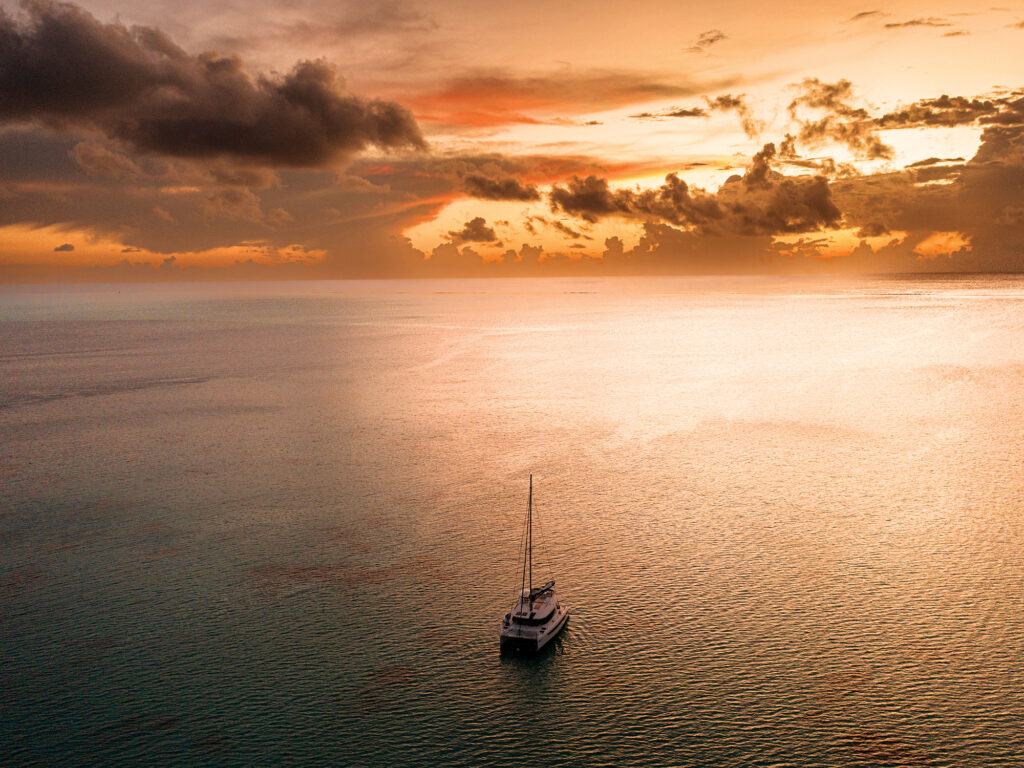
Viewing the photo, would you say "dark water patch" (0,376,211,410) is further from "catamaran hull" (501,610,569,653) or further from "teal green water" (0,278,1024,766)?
"catamaran hull" (501,610,569,653)

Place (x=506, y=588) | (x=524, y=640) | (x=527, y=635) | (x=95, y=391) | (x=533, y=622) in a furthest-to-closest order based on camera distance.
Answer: (x=95, y=391), (x=506, y=588), (x=533, y=622), (x=527, y=635), (x=524, y=640)

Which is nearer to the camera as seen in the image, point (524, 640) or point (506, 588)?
point (524, 640)

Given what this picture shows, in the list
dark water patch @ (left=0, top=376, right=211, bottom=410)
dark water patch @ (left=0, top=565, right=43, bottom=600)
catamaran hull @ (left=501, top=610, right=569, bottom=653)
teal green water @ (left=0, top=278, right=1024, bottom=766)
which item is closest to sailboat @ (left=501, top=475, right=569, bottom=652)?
catamaran hull @ (left=501, top=610, right=569, bottom=653)

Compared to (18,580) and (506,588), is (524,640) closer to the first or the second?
(506,588)

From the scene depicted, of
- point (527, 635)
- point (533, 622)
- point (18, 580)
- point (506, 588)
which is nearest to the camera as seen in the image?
point (527, 635)

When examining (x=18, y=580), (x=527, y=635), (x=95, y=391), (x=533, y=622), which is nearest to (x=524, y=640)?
(x=527, y=635)

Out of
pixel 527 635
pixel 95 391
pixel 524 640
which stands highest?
pixel 95 391

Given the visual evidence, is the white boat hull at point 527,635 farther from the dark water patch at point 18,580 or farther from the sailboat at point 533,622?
the dark water patch at point 18,580
